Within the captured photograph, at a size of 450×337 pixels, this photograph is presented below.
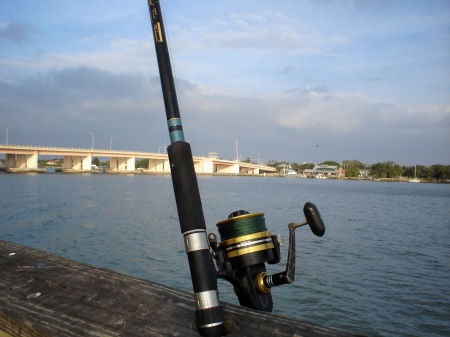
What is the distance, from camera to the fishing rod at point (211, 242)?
212cm

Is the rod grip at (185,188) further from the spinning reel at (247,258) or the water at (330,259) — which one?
the water at (330,259)

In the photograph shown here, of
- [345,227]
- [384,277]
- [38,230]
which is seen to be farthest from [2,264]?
[345,227]

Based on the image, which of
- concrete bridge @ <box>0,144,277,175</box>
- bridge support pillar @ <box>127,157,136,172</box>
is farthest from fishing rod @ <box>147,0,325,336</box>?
bridge support pillar @ <box>127,157,136,172</box>

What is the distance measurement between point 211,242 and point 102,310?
105 centimetres

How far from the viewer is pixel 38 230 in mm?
17500

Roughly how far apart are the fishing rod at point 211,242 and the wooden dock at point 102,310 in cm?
20

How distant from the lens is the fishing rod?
6.97 feet

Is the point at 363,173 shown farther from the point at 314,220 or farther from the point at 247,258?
the point at 314,220

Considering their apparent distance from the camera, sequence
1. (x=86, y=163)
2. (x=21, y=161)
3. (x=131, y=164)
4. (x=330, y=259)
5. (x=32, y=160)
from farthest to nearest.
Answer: (x=131, y=164) → (x=86, y=163) → (x=21, y=161) → (x=32, y=160) → (x=330, y=259)

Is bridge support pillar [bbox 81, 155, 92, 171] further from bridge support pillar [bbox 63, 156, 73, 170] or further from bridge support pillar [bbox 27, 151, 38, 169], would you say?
bridge support pillar [bbox 27, 151, 38, 169]

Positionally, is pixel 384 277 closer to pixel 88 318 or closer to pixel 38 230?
pixel 88 318

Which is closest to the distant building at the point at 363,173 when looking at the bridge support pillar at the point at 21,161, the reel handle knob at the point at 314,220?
the bridge support pillar at the point at 21,161

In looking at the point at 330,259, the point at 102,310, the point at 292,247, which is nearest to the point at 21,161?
the point at 330,259

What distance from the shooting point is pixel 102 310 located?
7.82 ft
